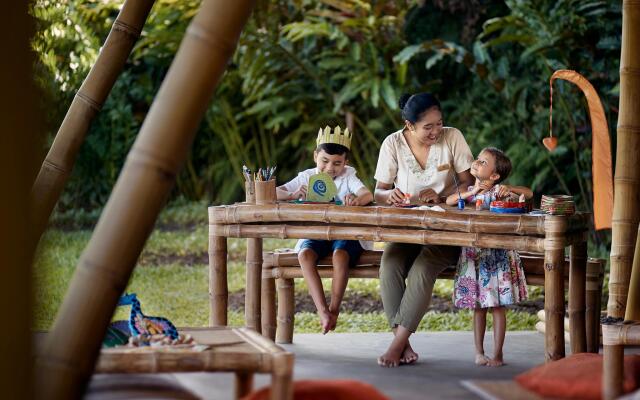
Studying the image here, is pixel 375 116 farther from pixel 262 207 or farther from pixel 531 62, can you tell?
pixel 262 207

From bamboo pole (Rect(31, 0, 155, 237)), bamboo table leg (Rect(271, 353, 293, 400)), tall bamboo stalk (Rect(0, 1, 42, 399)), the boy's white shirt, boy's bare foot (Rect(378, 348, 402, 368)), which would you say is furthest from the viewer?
the boy's white shirt

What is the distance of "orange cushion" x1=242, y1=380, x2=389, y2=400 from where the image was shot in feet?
9.68

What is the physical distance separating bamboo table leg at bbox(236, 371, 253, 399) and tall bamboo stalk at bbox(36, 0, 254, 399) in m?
0.67

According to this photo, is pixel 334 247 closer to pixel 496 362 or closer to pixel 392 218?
pixel 392 218

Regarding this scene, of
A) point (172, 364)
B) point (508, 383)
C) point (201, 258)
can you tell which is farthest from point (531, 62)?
point (172, 364)

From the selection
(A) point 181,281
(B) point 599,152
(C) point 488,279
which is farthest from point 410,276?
(A) point 181,281

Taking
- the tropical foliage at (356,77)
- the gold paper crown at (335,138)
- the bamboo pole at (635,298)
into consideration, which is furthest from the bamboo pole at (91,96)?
the tropical foliage at (356,77)

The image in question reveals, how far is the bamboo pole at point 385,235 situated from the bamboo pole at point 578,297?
4.0 inches

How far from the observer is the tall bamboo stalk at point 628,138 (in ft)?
15.3

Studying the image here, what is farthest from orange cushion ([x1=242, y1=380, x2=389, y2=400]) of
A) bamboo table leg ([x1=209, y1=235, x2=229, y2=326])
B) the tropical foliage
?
the tropical foliage

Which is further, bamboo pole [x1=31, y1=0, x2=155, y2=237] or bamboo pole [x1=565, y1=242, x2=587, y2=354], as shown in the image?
bamboo pole [x1=565, y1=242, x2=587, y2=354]

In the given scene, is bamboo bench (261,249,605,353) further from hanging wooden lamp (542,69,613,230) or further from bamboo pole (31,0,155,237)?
bamboo pole (31,0,155,237)

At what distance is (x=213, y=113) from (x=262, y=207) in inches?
272

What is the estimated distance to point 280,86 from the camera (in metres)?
10.8
